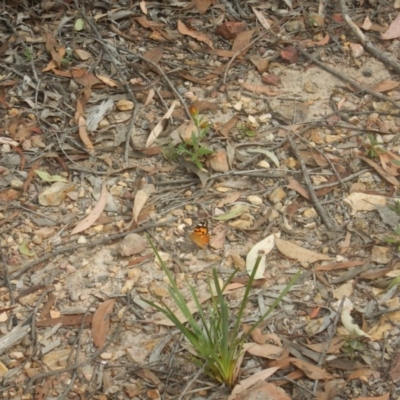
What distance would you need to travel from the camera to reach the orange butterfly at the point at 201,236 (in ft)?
8.12

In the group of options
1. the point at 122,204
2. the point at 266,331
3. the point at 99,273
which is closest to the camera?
the point at 266,331

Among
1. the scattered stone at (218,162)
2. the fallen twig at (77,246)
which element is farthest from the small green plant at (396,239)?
the fallen twig at (77,246)

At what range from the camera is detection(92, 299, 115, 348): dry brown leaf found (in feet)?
7.25

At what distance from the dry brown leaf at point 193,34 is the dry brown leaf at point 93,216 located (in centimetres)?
101

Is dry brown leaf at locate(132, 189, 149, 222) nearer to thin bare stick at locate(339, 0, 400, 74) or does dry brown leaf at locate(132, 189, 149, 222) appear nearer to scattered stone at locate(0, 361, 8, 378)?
scattered stone at locate(0, 361, 8, 378)

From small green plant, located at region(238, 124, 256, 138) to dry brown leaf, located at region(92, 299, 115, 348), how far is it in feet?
3.13

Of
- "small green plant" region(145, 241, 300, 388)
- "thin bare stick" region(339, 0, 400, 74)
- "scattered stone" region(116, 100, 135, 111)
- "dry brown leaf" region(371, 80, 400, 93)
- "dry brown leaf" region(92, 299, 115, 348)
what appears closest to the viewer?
"small green plant" region(145, 241, 300, 388)

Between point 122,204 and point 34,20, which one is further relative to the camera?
point 34,20

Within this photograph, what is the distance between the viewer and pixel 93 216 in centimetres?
258

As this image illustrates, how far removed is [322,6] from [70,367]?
2.20 m

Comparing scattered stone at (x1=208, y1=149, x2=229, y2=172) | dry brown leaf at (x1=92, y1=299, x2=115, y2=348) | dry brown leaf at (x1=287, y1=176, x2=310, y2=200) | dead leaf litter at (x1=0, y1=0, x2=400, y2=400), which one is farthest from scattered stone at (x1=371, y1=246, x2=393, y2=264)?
dry brown leaf at (x1=92, y1=299, x2=115, y2=348)

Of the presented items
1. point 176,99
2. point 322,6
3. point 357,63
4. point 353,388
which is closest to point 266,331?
point 353,388

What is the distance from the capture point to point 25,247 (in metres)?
2.49

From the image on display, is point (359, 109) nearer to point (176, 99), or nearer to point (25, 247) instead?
point (176, 99)
